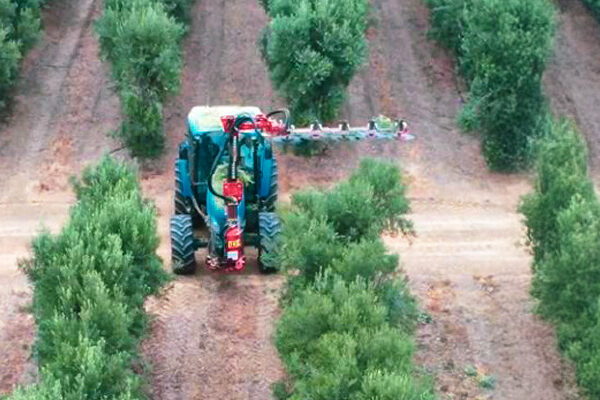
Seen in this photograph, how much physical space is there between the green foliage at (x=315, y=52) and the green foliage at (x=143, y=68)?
3612 mm

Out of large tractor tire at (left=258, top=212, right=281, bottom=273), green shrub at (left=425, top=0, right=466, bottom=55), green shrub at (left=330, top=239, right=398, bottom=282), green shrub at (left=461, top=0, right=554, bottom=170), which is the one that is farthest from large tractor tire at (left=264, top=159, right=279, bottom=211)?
green shrub at (left=425, top=0, right=466, bottom=55)

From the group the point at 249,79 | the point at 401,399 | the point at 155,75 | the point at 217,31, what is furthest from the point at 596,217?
the point at 217,31

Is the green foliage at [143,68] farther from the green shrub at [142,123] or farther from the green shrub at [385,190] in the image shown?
the green shrub at [385,190]

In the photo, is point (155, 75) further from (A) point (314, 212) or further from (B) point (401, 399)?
(B) point (401, 399)

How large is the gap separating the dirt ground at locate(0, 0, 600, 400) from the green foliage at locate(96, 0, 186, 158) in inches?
48.9

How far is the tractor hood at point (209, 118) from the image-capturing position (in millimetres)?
26741

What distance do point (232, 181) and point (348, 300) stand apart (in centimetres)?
604

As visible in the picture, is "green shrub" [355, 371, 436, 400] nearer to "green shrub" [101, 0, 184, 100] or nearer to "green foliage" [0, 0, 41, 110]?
"green shrub" [101, 0, 184, 100]

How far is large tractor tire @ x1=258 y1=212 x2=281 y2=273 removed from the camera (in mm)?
26453

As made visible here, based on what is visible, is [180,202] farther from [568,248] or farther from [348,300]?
[568,248]

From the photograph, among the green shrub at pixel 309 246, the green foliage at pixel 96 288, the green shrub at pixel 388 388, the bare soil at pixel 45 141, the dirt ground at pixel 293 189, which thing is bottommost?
the bare soil at pixel 45 141

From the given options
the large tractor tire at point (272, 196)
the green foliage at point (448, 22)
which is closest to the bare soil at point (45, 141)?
the large tractor tire at point (272, 196)

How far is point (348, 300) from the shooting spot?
20.4 m

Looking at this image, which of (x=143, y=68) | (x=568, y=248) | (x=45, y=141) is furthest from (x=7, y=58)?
(x=568, y=248)
